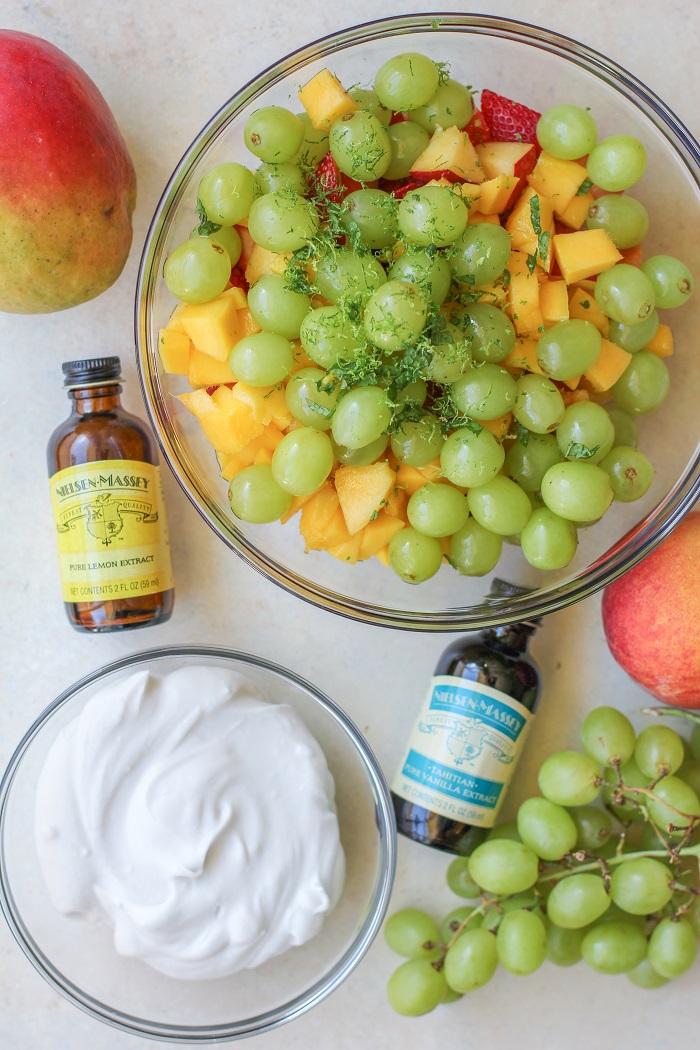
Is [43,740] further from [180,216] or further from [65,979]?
[180,216]

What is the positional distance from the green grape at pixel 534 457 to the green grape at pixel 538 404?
0.03m

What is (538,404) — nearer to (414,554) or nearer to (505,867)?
(414,554)

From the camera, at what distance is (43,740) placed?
1041mm

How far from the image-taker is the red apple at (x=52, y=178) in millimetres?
881

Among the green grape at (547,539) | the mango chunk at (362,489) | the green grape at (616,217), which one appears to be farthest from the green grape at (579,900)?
the green grape at (616,217)

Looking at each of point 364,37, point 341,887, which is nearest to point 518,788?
point 341,887

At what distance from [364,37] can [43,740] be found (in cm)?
90

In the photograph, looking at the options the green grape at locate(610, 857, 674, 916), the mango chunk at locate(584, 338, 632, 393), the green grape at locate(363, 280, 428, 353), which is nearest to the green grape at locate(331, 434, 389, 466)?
the green grape at locate(363, 280, 428, 353)

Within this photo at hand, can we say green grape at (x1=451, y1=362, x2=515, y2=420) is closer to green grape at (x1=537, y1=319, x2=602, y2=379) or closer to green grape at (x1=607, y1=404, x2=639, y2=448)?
green grape at (x1=537, y1=319, x2=602, y2=379)

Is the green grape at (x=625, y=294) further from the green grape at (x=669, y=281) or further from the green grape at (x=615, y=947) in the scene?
the green grape at (x=615, y=947)

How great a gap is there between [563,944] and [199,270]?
0.86 meters

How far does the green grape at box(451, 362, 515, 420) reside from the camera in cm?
76

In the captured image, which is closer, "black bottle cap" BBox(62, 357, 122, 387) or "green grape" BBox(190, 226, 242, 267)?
"green grape" BBox(190, 226, 242, 267)

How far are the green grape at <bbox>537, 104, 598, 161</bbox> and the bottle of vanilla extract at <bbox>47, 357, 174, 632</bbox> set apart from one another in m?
0.52
